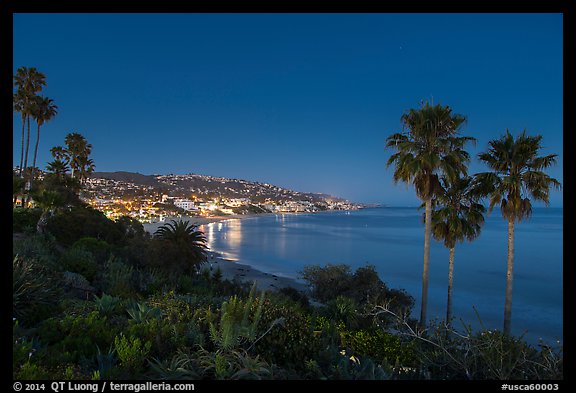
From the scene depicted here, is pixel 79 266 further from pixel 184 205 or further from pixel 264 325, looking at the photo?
pixel 184 205

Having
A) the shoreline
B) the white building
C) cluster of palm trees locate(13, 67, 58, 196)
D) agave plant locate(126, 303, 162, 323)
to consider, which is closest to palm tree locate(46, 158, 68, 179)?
cluster of palm trees locate(13, 67, 58, 196)

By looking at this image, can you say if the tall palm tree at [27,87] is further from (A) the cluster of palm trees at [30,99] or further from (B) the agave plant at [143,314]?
(B) the agave plant at [143,314]

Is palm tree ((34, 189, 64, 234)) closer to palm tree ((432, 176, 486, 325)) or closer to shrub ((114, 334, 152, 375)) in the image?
shrub ((114, 334, 152, 375))

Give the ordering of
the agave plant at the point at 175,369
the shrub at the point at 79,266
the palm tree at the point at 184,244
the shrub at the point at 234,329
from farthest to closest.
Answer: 1. the palm tree at the point at 184,244
2. the shrub at the point at 79,266
3. the shrub at the point at 234,329
4. the agave plant at the point at 175,369

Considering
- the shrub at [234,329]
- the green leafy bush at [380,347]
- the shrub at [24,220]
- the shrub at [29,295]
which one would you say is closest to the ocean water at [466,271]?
the green leafy bush at [380,347]

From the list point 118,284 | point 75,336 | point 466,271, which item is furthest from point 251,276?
point 466,271
